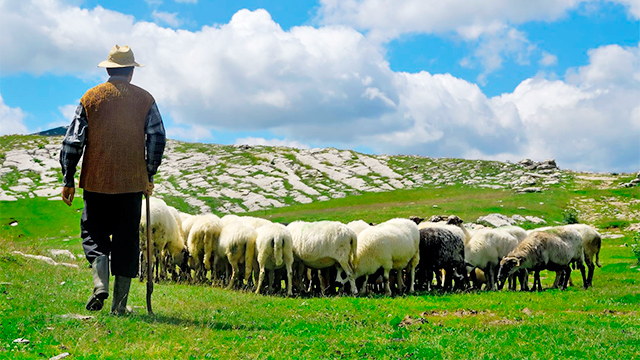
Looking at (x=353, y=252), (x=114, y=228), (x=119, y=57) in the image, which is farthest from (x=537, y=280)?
(x=119, y=57)

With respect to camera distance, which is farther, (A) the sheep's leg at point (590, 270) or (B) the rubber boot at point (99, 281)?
(A) the sheep's leg at point (590, 270)

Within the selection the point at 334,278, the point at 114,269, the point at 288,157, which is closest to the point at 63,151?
the point at 114,269

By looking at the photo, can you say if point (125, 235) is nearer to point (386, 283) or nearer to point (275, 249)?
point (275, 249)

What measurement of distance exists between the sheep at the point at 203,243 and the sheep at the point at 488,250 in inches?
393

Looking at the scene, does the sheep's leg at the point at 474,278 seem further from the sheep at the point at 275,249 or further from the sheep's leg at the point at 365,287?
the sheep at the point at 275,249

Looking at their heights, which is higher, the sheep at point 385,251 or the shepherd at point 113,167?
the shepherd at point 113,167

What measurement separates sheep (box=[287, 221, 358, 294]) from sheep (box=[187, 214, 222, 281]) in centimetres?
301

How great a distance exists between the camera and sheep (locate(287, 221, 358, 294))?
18297mm

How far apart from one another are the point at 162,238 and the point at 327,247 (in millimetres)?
5788

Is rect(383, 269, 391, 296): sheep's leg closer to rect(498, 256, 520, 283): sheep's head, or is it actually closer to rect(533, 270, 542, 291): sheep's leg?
rect(498, 256, 520, 283): sheep's head

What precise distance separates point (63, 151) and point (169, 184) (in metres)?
93.3

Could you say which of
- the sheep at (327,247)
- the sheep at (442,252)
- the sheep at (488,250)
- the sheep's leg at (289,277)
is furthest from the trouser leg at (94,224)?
the sheep at (488,250)

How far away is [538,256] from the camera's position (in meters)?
20.6

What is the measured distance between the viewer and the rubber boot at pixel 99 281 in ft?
28.6
